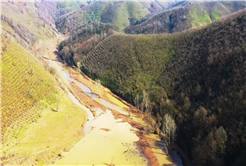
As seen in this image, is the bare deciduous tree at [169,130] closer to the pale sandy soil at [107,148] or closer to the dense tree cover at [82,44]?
the pale sandy soil at [107,148]

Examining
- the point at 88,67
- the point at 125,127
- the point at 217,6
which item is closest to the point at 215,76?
the point at 125,127

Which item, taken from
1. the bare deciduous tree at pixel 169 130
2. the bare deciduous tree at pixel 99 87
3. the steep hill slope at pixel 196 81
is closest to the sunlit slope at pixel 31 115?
the bare deciduous tree at pixel 99 87

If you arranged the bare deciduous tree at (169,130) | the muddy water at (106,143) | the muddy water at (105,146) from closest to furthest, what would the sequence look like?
1. the muddy water at (105,146)
2. the muddy water at (106,143)
3. the bare deciduous tree at (169,130)

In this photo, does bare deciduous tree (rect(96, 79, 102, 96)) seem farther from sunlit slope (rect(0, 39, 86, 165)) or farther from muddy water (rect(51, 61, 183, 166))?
sunlit slope (rect(0, 39, 86, 165))

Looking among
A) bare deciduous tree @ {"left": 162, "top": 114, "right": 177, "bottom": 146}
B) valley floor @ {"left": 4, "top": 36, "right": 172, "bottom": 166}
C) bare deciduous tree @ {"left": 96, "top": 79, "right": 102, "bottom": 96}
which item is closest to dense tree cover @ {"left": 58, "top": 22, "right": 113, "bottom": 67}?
bare deciduous tree @ {"left": 96, "top": 79, "right": 102, "bottom": 96}

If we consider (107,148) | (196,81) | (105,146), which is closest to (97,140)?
(105,146)

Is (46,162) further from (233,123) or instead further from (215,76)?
(215,76)
